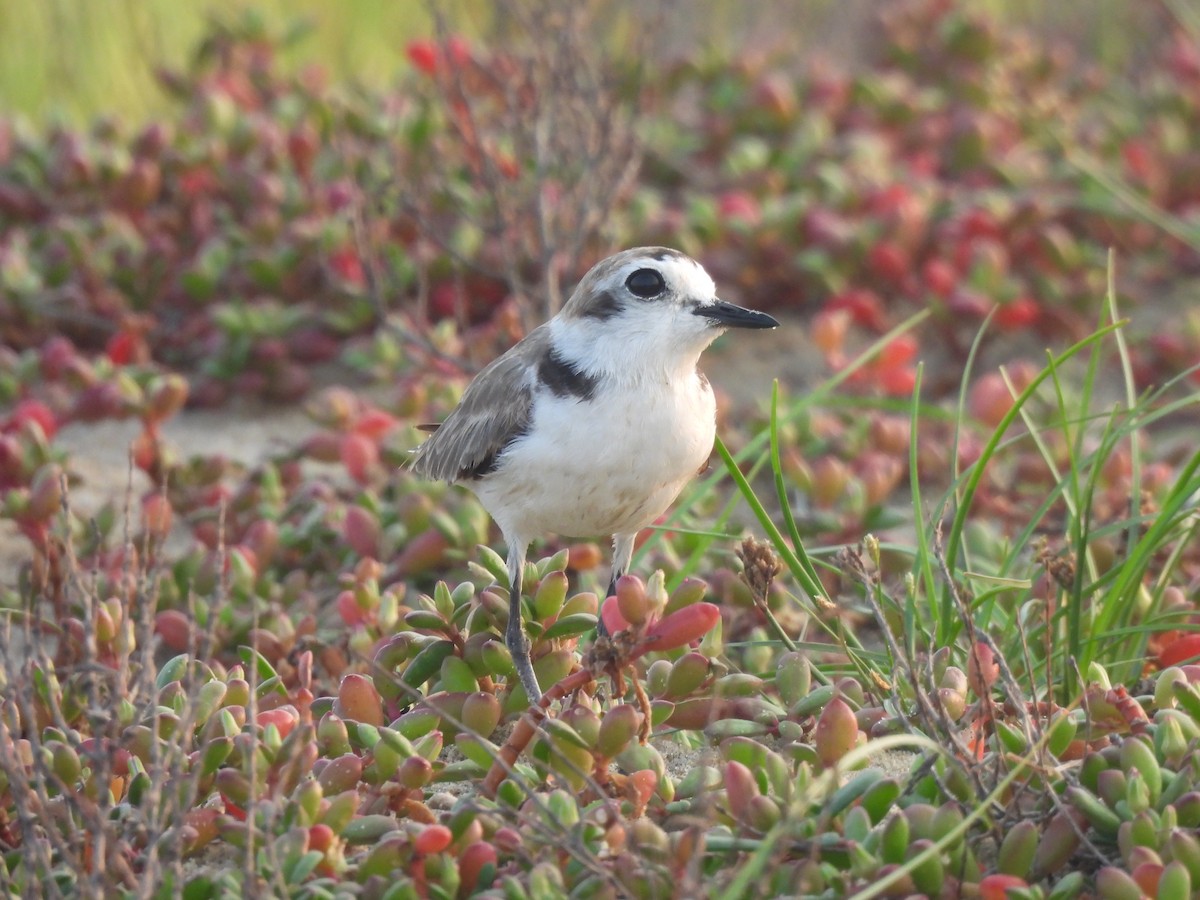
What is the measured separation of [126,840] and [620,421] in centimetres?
132

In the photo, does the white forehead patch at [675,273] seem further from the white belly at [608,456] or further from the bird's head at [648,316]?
the white belly at [608,456]

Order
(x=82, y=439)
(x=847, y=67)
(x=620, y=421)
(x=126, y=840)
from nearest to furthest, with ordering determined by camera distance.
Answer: (x=126, y=840)
(x=620, y=421)
(x=82, y=439)
(x=847, y=67)

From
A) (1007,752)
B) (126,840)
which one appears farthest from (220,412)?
(1007,752)

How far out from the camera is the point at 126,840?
2.71 meters

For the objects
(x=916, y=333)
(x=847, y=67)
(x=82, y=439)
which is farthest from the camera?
(x=847, y=67)

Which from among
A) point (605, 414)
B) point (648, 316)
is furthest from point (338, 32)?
point (605, 414)

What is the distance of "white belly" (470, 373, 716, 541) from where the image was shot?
3.35 metres

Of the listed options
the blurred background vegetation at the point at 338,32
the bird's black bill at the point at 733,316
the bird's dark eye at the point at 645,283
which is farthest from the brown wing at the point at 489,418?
the blurred background vegetation at the point at 338,32

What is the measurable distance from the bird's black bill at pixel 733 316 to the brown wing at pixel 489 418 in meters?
0.41

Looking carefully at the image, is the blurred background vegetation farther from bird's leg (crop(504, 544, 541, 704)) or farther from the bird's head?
bird's leg (crop(504, 544, 541, 704))

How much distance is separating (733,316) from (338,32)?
18.2ft

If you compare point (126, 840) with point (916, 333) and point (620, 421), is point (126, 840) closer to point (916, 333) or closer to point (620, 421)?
point (620, 421)

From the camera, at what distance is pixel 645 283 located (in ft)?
11.6

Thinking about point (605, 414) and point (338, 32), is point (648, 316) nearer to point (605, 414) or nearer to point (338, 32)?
point (605, 414)
